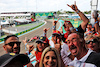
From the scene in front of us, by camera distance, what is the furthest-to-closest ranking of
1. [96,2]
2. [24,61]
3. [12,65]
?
[96,2] < [24,61] < [12,65]

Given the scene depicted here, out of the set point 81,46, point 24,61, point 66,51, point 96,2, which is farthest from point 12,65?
point 96,2

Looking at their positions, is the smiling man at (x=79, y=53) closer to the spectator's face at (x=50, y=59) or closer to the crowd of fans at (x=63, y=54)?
the crowd of fans at (x=63, y=54)

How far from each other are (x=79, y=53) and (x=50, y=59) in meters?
0.55

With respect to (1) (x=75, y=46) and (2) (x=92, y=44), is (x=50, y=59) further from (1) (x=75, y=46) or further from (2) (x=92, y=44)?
(2) (x=92, y=44)

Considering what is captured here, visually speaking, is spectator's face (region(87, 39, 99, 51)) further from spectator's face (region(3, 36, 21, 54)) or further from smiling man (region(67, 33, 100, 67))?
spectator's face (region(3, 36, 21, 54))

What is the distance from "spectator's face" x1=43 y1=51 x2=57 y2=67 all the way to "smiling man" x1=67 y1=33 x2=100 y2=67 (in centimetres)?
36

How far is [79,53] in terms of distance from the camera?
7.00 ft

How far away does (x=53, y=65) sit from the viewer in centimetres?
194

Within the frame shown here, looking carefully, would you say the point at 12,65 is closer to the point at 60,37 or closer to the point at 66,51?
the point at 66,51

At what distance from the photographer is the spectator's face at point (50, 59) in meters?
1.92

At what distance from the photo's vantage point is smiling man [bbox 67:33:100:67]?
201 cm

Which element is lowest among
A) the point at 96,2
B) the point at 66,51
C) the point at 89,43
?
the point at 66,51

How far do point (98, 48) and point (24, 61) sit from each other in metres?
2.02

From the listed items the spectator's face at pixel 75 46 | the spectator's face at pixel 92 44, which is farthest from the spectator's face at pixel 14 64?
the spectator's face at pixel 92 44
